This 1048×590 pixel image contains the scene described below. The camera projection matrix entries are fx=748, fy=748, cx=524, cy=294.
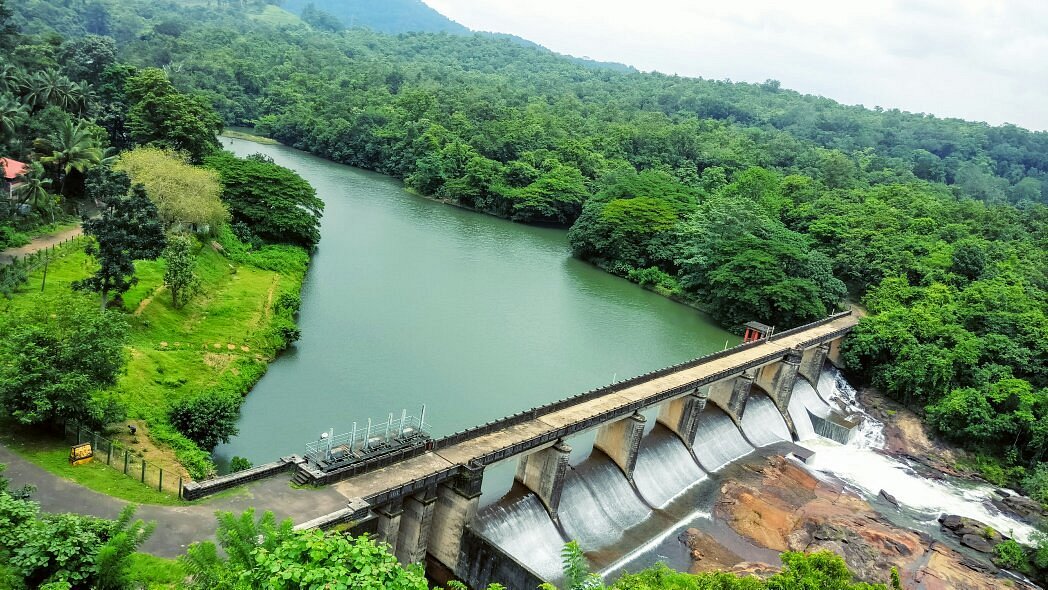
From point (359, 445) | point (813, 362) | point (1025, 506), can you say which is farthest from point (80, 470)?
point (1025, 506)

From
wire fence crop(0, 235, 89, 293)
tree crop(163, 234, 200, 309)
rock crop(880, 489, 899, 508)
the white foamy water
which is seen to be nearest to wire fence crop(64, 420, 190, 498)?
wire fence crop(0, 235, 89, 293)

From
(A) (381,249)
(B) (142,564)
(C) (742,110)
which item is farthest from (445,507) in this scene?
(C) (742,110)

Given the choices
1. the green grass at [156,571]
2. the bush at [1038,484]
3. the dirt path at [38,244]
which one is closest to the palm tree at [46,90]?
the dirt path at [38,244]

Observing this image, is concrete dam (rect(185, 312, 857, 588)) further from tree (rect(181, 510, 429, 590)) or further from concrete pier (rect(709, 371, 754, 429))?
tree (rect(181, 510, 429, 590))

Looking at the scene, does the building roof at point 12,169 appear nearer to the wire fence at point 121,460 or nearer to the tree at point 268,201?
the tree at point 268,201

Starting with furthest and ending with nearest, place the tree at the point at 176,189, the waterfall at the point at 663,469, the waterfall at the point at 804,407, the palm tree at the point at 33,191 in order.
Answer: the waterfall at the point at 804,407 → the tree at the point at 176,189 → the palm tree at the point at 33,191 → the waterfall at the point at 663,469

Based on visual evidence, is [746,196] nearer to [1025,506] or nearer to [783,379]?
[783,379]
